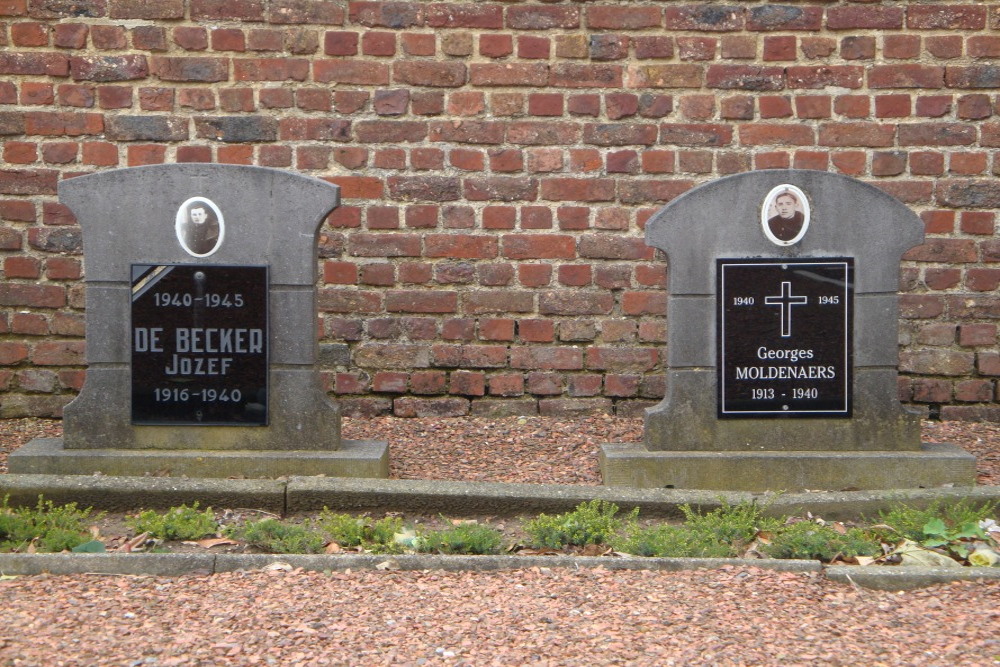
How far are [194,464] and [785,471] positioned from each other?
2374mm

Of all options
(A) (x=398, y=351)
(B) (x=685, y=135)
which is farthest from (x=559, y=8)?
(A) (x=398, y=351)

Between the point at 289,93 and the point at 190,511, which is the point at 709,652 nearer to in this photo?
the point at 190,511

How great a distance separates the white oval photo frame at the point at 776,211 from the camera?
481cm

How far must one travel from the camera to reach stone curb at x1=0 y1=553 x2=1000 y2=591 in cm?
358

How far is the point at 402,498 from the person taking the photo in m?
4.41

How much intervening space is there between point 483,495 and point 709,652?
155 centimetres

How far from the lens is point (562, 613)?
3.27 meters

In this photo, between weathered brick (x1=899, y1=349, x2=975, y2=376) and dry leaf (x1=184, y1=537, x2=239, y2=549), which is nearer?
dry leaf (x1=184, y1=537, x2=239, y2=549)

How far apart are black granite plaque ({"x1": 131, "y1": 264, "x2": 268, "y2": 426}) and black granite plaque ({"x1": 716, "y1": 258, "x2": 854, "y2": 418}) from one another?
6.22 feet

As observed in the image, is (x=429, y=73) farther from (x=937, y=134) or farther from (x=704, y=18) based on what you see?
(x=937, y=134)

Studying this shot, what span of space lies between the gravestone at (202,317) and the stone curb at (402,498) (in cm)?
34

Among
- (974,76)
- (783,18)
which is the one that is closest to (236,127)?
(783,18)

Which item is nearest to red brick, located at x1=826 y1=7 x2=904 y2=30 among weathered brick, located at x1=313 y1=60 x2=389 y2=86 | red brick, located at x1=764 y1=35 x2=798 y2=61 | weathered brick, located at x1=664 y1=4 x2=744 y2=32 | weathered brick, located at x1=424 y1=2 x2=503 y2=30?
red brick, located at x1=764 y1=35 x2=798 y2=61

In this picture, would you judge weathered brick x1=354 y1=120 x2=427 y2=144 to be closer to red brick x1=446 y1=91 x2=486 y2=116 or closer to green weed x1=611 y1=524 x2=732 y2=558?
red brick x1=446 y1=91 x2=486 y2=116
